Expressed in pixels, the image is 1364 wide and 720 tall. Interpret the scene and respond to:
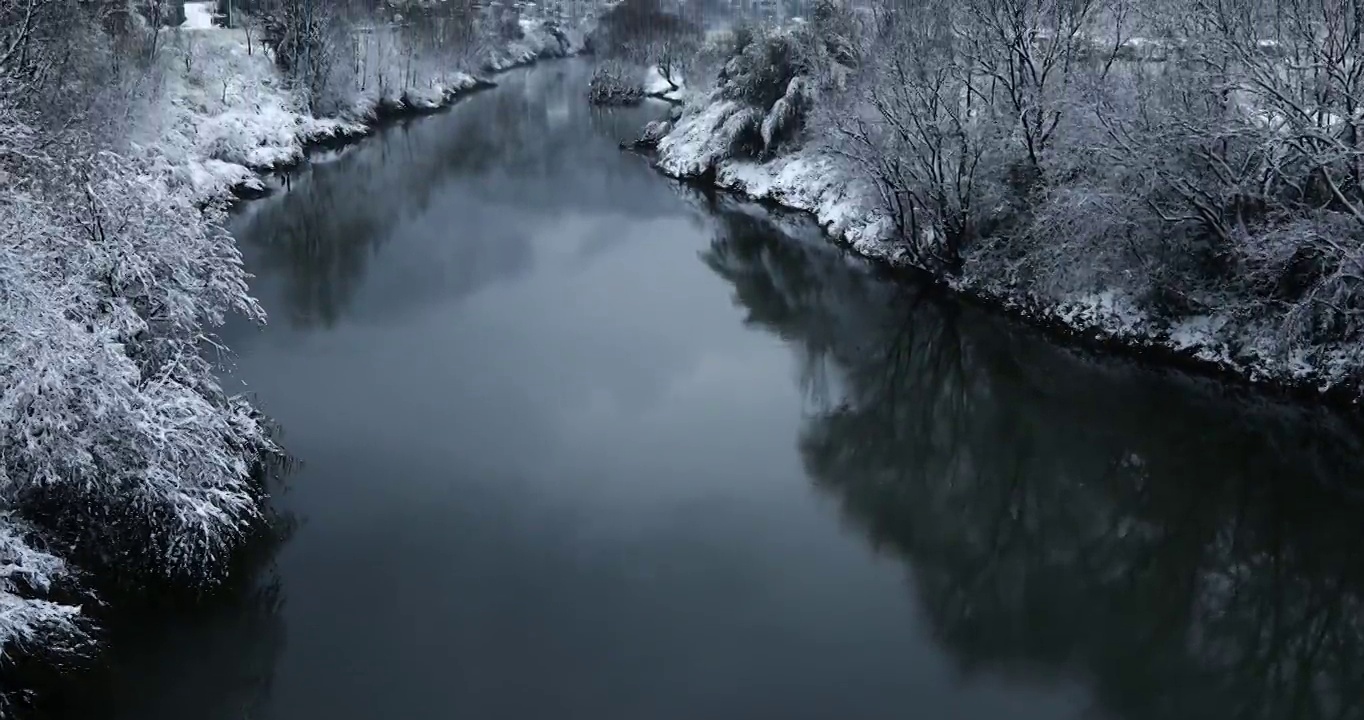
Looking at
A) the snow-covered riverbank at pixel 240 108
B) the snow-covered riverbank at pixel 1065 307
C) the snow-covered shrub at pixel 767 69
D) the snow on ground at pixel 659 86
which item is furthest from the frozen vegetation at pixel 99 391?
the snow on ground at pixel 659 86

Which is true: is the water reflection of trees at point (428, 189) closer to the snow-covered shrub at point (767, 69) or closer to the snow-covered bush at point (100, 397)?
the snow-covered shrub at point (767, 69)

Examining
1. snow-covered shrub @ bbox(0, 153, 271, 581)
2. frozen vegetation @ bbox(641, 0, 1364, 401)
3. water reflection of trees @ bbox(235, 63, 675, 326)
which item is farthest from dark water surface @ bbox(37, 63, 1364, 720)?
frozen vegetation @ bbox(641, 0, 1364, 401)

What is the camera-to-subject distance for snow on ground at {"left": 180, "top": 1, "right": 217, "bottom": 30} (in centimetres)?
5274

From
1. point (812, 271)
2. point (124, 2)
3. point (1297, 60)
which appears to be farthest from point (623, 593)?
point (124, 2)

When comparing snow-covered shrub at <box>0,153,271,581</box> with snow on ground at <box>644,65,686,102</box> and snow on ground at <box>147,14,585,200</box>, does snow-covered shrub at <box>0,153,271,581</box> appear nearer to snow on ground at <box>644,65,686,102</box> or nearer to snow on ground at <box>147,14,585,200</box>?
snow on ground at <box>147,14,585,200</box>

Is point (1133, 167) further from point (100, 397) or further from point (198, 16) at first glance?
point (198, 16)

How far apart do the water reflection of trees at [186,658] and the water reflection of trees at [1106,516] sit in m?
8.27

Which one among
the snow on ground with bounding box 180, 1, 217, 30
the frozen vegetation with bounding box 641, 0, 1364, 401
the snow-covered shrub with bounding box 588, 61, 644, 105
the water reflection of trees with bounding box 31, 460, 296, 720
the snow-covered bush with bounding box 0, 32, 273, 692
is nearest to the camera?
the snow-covered bush with bounding box 0, 32, 273, 692

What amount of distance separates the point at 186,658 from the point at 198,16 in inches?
2124

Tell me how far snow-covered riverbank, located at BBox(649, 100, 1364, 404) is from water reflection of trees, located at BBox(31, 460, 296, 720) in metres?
18.3

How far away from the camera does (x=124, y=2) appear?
43.1 m

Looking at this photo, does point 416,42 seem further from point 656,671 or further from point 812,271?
point 656,671

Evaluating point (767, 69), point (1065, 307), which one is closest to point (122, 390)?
point (1065, 307)

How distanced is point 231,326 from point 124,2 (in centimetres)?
2827
